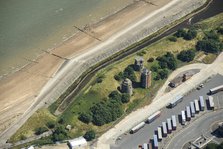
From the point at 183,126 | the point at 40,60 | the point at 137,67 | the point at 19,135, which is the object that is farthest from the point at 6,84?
the point at 183,126

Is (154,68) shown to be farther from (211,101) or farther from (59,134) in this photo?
(59,134)

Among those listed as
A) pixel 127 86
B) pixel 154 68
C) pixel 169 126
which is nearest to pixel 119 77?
A: pixel 127 86

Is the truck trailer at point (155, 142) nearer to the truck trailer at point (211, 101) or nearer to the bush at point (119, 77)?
the truck trailer at point (211, 101)

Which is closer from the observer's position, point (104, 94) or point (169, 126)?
point (169, 126)

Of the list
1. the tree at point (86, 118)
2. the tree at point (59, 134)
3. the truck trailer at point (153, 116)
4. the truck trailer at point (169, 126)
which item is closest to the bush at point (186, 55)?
the truck trailer at point (153, 116)

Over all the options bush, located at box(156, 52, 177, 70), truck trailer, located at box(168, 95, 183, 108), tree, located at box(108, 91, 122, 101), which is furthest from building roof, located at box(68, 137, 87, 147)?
bush, located at box(156, 52, 177, 70)

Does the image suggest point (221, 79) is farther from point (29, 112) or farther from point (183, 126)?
point (29, 112)
